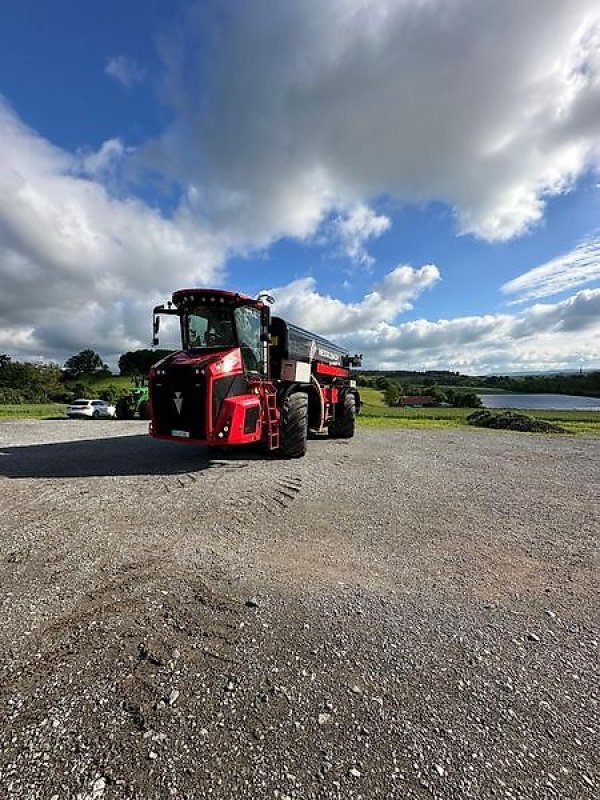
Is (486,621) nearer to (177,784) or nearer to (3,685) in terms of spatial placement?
(177,784)

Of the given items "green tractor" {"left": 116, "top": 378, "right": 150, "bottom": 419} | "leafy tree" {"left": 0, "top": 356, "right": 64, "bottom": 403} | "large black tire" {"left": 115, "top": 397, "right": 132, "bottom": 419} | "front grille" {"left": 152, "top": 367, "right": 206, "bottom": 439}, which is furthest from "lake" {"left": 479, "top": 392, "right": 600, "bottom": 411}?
"leafy tree" {"left": 0, "top": 356, "right": 64, "bottom": 403}

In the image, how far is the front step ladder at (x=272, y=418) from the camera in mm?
8344

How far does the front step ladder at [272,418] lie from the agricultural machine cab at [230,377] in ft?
0.04

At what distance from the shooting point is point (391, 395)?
175ft

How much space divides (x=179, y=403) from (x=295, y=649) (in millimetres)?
5516

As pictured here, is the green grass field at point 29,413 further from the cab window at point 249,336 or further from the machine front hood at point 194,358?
the cab window at point 249,336

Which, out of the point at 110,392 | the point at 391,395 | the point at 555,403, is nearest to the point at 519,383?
the point at 555,403

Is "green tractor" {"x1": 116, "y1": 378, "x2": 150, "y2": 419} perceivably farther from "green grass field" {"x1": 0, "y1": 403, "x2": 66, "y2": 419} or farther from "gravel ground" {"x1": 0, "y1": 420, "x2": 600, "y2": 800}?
"gravel ground" {"x1": 0, "y1": 420, "x2": 600, "y2": 800}

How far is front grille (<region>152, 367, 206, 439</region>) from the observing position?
7188 millimetres

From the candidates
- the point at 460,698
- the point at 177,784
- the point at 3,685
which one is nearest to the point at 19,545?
the point at 3,685

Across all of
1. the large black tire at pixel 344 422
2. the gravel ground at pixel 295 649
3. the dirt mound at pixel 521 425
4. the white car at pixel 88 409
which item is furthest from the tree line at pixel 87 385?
the gravel ground at pixel 295 649

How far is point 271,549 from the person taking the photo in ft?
13.6

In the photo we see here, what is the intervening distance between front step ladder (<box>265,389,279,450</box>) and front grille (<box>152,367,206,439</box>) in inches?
61.4

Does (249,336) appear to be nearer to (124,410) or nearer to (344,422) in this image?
(344,422)
